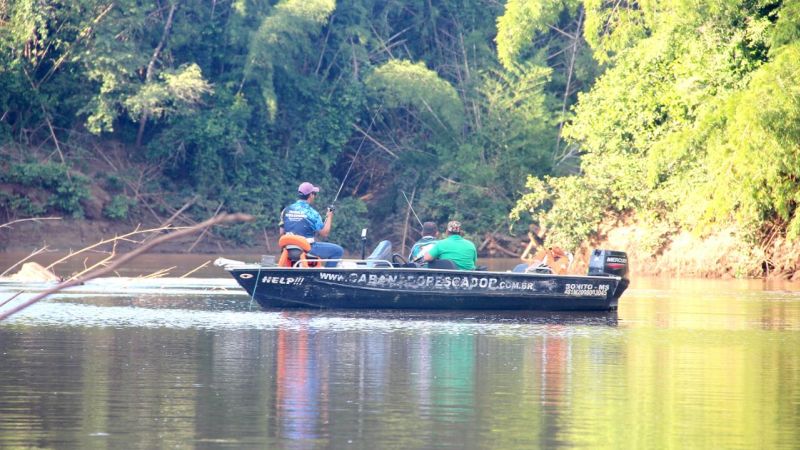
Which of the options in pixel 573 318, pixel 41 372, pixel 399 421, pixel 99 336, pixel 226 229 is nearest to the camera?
pixel 399 421

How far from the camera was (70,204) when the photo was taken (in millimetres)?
39188

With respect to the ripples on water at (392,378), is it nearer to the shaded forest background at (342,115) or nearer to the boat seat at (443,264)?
the boat seat at (443,264)

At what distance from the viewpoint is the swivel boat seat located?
19156mm

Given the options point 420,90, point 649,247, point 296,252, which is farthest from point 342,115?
point 296,252

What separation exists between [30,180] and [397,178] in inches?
466

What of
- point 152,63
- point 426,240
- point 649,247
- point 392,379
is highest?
point 152,63

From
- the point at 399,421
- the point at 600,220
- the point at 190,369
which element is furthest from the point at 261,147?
the point at 399,421

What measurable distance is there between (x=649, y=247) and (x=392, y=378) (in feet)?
70.7

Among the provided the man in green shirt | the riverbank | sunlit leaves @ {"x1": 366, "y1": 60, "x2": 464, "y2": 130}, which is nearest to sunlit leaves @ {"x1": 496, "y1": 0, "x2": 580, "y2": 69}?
the riverbank

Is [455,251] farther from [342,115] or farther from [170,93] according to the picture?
[342,115]

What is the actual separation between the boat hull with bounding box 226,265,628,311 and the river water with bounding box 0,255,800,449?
0.29m

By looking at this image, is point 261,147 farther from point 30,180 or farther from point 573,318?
point 573,318

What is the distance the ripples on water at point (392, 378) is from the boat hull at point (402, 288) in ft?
0.91

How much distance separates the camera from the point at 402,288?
18938mm
